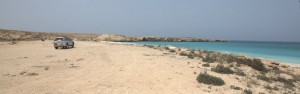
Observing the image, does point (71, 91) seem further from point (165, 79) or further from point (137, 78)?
point (165, 79)

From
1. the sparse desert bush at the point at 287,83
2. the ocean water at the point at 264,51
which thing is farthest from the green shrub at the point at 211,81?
the ocean water at the point at 264,51

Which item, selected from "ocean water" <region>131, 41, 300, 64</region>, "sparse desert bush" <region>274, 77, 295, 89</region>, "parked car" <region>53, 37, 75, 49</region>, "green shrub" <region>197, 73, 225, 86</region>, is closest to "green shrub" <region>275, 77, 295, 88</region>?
"sparse desert bush" <region>274, 77, 295, 89</region>

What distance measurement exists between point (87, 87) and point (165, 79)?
4071mm

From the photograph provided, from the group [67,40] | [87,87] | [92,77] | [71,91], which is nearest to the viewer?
[71,91]

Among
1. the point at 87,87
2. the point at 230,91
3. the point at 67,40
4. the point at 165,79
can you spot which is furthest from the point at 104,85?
the point at 67,40

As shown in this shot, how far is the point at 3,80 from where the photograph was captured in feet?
42.8

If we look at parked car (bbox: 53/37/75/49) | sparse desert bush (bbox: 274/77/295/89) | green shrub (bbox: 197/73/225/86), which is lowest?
sparse desert bush (bbox: 274/77/295/89)

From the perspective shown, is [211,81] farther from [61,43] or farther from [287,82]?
[61,43]

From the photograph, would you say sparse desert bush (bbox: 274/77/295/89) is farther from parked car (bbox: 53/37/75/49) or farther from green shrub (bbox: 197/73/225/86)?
parked car (bbox: 53/37/75/49)

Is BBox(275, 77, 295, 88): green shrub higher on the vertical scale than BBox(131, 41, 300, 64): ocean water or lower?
higher

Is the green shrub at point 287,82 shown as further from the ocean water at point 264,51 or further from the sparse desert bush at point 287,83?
the ocean water at point 264,51

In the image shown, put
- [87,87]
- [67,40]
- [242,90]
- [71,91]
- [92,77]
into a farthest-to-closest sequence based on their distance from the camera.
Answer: [67,40] < [92,77] < [242,90] < [87,87] < [71,91]

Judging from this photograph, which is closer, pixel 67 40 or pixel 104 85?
pixel 104 85

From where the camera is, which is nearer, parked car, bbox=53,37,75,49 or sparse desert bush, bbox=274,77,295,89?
sparse desert bush, bbox=274,77,295,89
